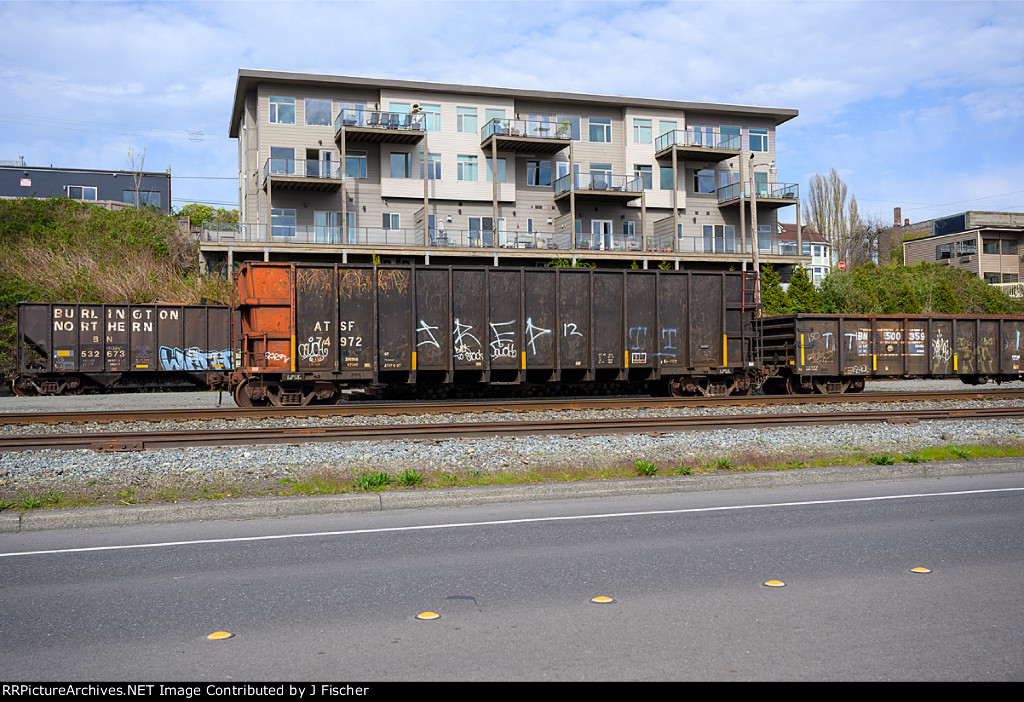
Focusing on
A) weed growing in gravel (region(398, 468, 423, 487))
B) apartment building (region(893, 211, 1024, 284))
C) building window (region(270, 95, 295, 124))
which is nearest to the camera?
weed growing in gravel (region(398, 468, 423, 487))

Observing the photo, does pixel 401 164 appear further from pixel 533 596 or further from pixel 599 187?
pixel 533 596

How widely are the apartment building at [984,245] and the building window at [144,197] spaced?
2829 inches

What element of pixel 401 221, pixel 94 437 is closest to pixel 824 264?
pixel 401 221

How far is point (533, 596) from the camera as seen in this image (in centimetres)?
536

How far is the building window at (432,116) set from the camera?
4628cm

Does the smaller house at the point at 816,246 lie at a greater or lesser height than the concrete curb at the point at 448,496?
greater

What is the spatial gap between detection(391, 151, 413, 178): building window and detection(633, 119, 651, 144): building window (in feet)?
48.4

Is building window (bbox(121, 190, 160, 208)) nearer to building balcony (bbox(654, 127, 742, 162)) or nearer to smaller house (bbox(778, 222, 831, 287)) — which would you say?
building balcony (bbox(654, 127, 742, 162))

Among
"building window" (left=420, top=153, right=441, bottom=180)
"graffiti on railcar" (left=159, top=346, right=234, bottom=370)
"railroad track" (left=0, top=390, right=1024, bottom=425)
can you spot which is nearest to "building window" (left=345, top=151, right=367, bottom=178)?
"building window" (left=420, top=153, right=441, bottom=180)

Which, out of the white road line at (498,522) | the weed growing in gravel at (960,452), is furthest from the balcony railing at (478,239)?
the white road line at (498,522)

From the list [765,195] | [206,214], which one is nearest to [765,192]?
[765,195]

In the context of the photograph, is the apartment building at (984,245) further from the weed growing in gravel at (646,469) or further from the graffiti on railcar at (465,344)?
the weed growing in gravel at (646,469)

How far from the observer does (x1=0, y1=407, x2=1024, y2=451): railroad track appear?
12.7m

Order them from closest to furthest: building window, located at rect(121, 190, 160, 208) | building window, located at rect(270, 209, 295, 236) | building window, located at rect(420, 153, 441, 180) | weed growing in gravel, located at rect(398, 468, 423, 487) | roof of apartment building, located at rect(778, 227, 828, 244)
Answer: weed growing in gravel, located at rect(398, 468, 423, 487) < building window, located at rect(270, 209, 295, 236) < building window, located at rect(420, 153, 441, 180) < building window, located at rect(121, 190, 160, 208) < roof of apartment building, located at rect(778, 227, 828, 244)
